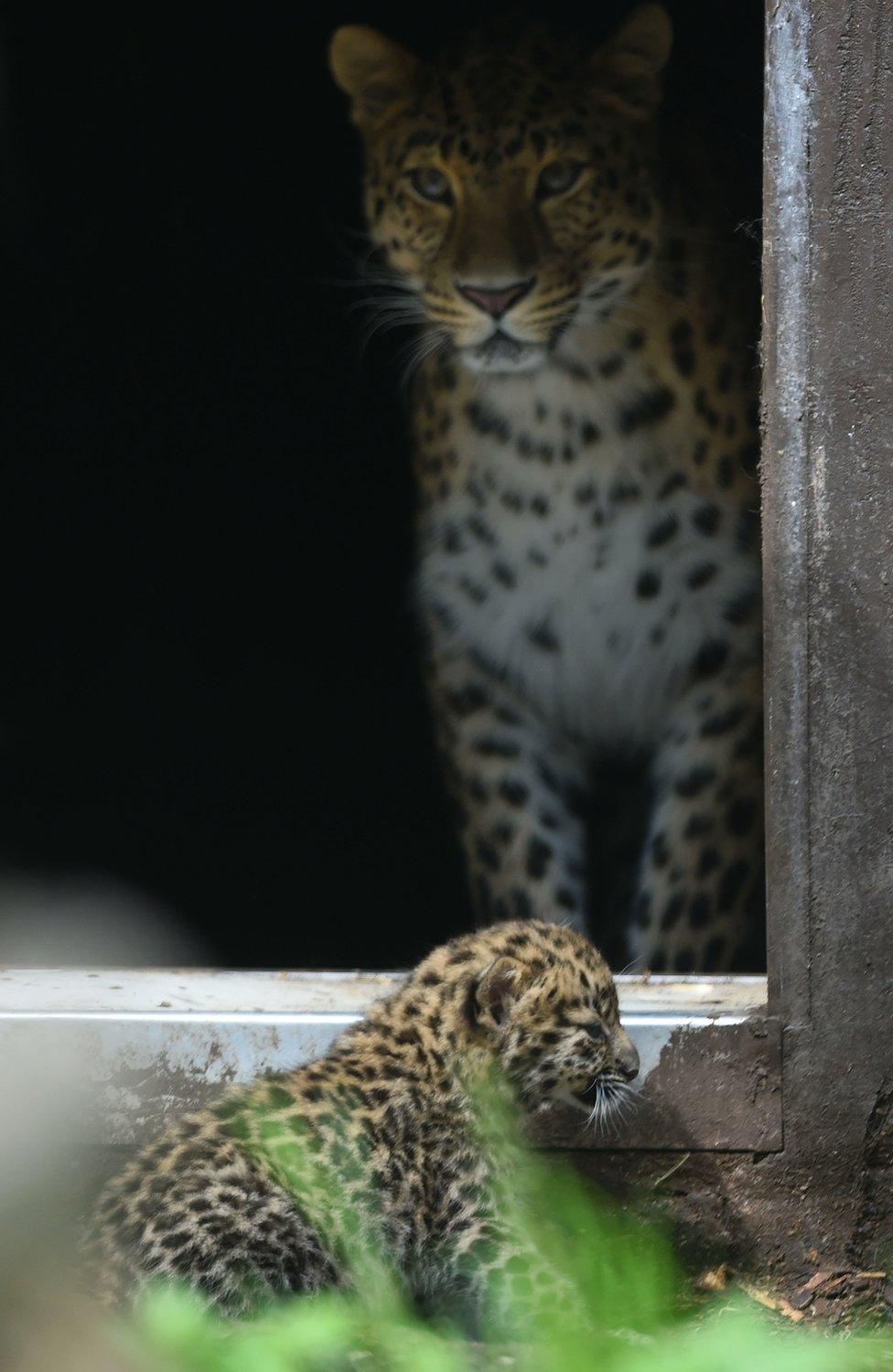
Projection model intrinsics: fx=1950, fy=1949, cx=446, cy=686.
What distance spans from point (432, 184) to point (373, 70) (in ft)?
1.74

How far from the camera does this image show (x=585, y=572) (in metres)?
5.83

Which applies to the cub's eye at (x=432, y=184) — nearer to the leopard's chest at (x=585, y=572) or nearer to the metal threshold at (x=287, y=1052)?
the leopard's chest at (x=585, y=572)

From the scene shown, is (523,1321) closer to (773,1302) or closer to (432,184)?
(773,1302)

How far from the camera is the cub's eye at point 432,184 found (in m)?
5.89

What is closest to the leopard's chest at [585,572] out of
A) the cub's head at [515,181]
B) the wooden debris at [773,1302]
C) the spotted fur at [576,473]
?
the spotted fur at [576,473]

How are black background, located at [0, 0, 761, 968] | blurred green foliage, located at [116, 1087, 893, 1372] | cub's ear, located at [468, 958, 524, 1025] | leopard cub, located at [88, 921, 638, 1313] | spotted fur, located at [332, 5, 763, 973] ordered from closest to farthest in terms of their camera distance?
blurred green foliage, located at [116, 1087, 893, 1372], leopard cub, located at [88, 921, 638, 1313], cub's ear, located at [468, 958, 524, 1025], spotted fur, located at [332, 5, 763, 973], black background, located at [0, 0, 761, 968]

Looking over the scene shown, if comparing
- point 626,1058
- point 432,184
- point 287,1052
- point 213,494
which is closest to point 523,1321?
point 626,1058

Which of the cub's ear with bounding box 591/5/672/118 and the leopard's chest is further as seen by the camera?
the cub's ear with bounding box 591/5/672/118

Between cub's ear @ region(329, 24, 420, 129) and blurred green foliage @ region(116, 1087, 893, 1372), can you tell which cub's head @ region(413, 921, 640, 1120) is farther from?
cub's ear @ region(329, 24, 420, 129)

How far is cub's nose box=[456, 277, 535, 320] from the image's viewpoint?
5523mm

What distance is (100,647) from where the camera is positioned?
8.85 metres

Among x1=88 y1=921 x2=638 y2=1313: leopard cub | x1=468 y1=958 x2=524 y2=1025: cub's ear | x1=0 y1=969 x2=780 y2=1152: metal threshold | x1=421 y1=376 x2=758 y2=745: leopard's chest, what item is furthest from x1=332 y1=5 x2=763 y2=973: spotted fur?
x1=468 y1=958 x2=524 y2=1025: cub's ear

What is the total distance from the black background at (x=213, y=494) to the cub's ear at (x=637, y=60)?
71.9 inches

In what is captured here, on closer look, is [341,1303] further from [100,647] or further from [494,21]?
[100,647]
